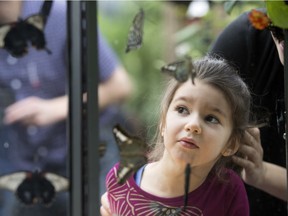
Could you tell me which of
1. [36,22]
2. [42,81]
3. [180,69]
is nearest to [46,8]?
[36,22]

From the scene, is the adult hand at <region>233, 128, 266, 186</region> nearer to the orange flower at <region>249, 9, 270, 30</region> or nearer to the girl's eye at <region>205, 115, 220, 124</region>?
the girl's eye at <region>205, 115, 220, 124</region>

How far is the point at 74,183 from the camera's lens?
1.11 meters

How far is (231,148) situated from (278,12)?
0.31m

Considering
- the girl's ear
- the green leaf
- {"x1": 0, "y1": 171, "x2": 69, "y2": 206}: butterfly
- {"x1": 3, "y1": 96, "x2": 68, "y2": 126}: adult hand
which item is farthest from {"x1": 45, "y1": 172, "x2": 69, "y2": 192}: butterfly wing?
the green leaf

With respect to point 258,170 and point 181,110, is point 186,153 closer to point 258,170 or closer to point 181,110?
A: point 181,110

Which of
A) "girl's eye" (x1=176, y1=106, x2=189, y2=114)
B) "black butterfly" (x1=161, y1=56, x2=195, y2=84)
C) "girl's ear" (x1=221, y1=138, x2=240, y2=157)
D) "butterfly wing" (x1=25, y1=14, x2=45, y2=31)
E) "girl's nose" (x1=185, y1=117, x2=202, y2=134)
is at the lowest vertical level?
"girl's ear" (x1=221, y1=138, x2=240, y2=157)

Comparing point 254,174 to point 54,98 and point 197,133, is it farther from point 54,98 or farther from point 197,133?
point 54,98

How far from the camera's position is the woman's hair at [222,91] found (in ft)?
3.88

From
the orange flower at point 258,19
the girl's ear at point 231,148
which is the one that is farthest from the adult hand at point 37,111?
the orange flower at point 258,19

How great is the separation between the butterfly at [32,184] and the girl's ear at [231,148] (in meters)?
0.35

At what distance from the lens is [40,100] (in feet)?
3.66

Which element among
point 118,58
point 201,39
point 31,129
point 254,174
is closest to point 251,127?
point 254,174

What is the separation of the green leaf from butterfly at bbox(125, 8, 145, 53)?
26 cm

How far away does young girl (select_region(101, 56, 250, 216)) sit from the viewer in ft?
3.87
